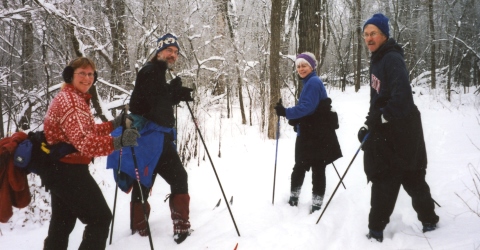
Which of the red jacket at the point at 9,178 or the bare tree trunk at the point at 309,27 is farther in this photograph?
the bare tree trunk at the point at 309,27

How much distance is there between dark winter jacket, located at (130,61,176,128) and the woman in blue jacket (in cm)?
124

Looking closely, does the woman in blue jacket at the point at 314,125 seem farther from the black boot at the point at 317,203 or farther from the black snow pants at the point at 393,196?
the black snow pants at the point at 393,196

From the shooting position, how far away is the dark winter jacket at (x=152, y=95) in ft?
10.0

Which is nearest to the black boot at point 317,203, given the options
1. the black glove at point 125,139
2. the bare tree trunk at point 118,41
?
the black glove at point 125,139

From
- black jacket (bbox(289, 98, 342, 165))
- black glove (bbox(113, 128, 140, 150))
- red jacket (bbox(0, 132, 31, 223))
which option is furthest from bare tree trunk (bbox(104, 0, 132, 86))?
black glove (bbox(113, 128, 140, 150))

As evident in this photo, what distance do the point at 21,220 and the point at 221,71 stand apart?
9.43 metres

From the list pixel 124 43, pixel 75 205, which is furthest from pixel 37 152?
pixel 124 43

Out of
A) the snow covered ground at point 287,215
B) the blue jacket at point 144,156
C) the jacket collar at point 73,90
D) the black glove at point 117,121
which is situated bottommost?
the snow covered ground at point 287,215

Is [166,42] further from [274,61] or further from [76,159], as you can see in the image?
[274,61]

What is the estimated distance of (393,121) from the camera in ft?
8.83

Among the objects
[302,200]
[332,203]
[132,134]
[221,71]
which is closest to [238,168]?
[302,200]

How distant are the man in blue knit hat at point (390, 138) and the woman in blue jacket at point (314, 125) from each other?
73 cm

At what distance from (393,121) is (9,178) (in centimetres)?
305

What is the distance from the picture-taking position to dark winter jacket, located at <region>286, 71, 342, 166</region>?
3534mm
